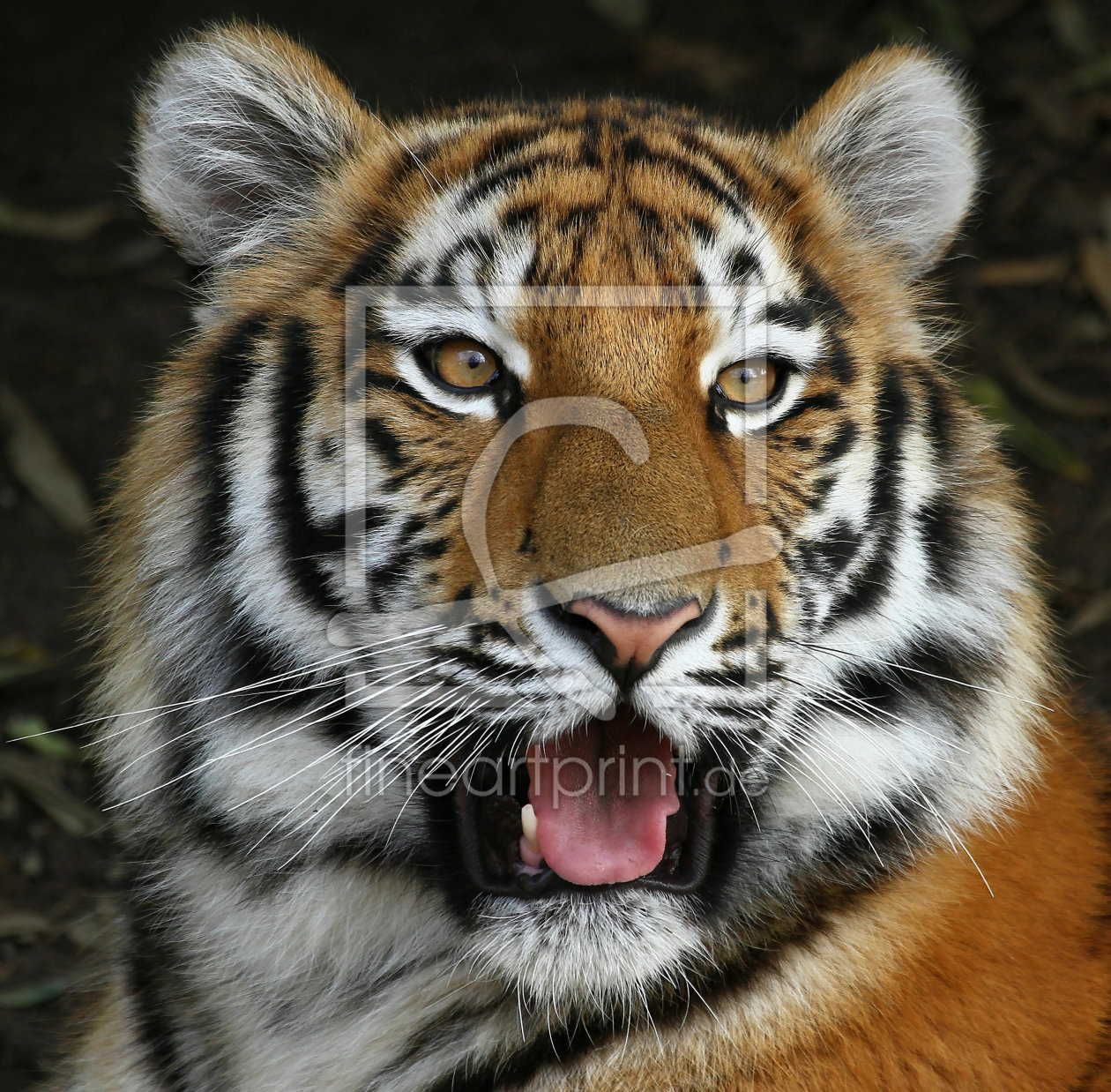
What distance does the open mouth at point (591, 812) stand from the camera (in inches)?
50.4

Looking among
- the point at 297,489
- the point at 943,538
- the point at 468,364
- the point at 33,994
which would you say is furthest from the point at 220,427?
the point at 33,994

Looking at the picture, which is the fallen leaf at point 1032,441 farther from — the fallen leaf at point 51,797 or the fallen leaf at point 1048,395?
the fallen leaf at point 51,797

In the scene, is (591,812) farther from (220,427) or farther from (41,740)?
(41,740)

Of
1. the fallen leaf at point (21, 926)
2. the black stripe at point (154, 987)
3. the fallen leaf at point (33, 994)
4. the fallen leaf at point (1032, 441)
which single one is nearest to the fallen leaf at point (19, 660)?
the fallen leaf at point (21, 926)

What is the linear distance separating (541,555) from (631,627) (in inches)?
5.3

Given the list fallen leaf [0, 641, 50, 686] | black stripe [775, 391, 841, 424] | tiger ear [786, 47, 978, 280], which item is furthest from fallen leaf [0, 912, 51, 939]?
Result: tiger ear [786, 47, 978, 280]

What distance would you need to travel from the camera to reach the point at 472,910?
133cm

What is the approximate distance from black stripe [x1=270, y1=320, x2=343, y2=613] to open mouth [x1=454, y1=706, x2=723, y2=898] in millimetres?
283

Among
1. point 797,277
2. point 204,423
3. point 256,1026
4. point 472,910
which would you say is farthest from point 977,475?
point 256,1026

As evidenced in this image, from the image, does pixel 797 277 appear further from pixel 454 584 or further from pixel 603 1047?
pixel 603 1047

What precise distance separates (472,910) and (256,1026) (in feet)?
1.23

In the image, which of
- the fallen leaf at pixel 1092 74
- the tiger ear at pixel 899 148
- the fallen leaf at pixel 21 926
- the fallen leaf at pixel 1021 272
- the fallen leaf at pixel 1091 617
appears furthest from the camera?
the fallen leaf at pixel 1092 74

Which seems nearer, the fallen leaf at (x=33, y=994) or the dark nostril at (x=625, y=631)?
A: the dark nostril at (x=625, y=631)

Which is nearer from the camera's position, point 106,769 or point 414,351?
point 414,351
